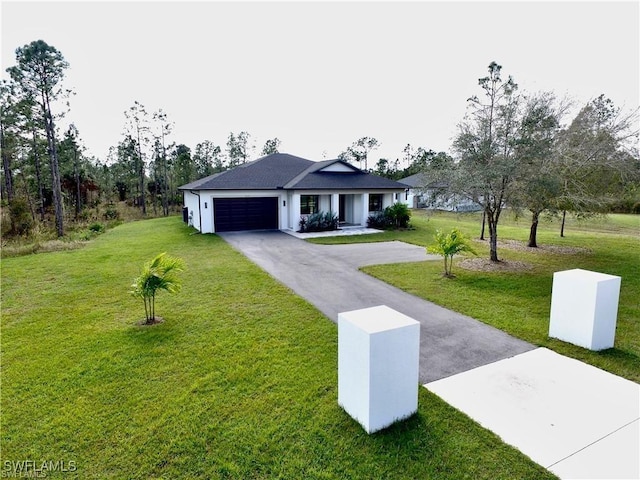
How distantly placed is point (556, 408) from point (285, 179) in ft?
61.4

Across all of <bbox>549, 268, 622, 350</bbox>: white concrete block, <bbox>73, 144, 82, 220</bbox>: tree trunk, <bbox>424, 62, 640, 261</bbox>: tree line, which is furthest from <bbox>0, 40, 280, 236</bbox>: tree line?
<bbox>549, 268, 622, 350</bbox>: white concrete block

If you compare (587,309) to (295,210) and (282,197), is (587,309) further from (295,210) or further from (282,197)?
(282,197)

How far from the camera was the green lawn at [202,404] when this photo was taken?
3.18m

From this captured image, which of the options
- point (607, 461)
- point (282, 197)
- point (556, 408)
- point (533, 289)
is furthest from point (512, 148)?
point (282, 197)

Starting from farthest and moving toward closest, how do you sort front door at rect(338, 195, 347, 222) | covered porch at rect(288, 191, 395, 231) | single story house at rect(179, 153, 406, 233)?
front door at rect(338, 195, 347, 222) → covered porch at rect(288, 191, 395, 231) → single story house at rect(179, 153, 406, 233)

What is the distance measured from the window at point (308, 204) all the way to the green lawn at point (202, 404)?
12.7 metres

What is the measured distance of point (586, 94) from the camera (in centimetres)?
1209

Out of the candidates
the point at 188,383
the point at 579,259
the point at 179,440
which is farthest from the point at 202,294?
the point at 579,259

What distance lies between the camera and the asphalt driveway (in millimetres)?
5223

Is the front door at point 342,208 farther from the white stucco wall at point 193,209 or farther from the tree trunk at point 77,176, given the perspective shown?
the tree trunk at point 77,176

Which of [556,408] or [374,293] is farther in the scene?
[374,293]

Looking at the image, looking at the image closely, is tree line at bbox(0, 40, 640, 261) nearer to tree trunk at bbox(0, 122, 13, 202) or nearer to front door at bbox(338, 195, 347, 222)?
tree trunk at bbox(0, 122, 13, 202)

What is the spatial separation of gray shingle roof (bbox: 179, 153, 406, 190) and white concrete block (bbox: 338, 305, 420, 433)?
15607 mm

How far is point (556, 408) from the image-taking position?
3898mm
